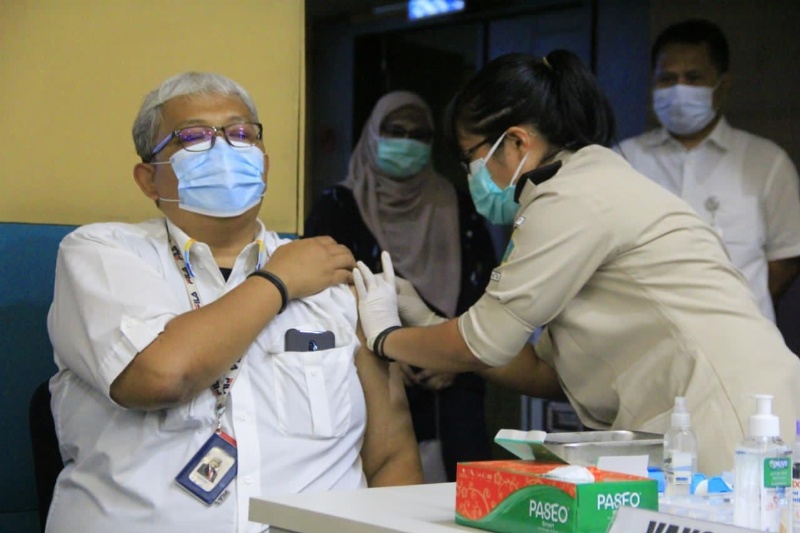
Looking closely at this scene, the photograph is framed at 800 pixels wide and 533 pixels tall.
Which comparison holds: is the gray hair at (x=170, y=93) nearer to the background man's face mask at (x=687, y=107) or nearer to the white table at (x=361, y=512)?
the white table at (x=361, y=512)

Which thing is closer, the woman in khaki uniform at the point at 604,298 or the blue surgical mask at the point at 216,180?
the woman in khaki uniform at the point at 604,298

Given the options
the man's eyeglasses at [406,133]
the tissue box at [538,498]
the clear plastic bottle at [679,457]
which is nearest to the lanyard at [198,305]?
the tissue box at [538,498]

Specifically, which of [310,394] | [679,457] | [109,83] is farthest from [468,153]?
[679,457]

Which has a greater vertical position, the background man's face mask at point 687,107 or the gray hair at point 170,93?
the background man's face mask at point 687,107

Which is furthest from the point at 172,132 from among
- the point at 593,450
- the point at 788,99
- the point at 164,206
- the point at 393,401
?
the point at 788,99

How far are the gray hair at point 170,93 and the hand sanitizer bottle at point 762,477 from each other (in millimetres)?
1422

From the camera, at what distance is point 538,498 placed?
1.20 metres

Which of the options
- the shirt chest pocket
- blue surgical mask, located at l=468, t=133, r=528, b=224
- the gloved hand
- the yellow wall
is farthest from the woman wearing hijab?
the shirt chest pocket

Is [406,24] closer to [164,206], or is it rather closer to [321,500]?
[164,206]

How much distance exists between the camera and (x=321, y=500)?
1469 mm

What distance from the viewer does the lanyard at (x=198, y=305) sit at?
6.68ft

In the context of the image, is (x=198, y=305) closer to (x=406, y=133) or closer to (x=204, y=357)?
(x=204, y=357)

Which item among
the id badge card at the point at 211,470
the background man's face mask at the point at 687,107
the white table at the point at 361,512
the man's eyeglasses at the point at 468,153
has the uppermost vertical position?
the background man's face mask at the point at 687,107

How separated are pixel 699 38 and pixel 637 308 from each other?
157cm
